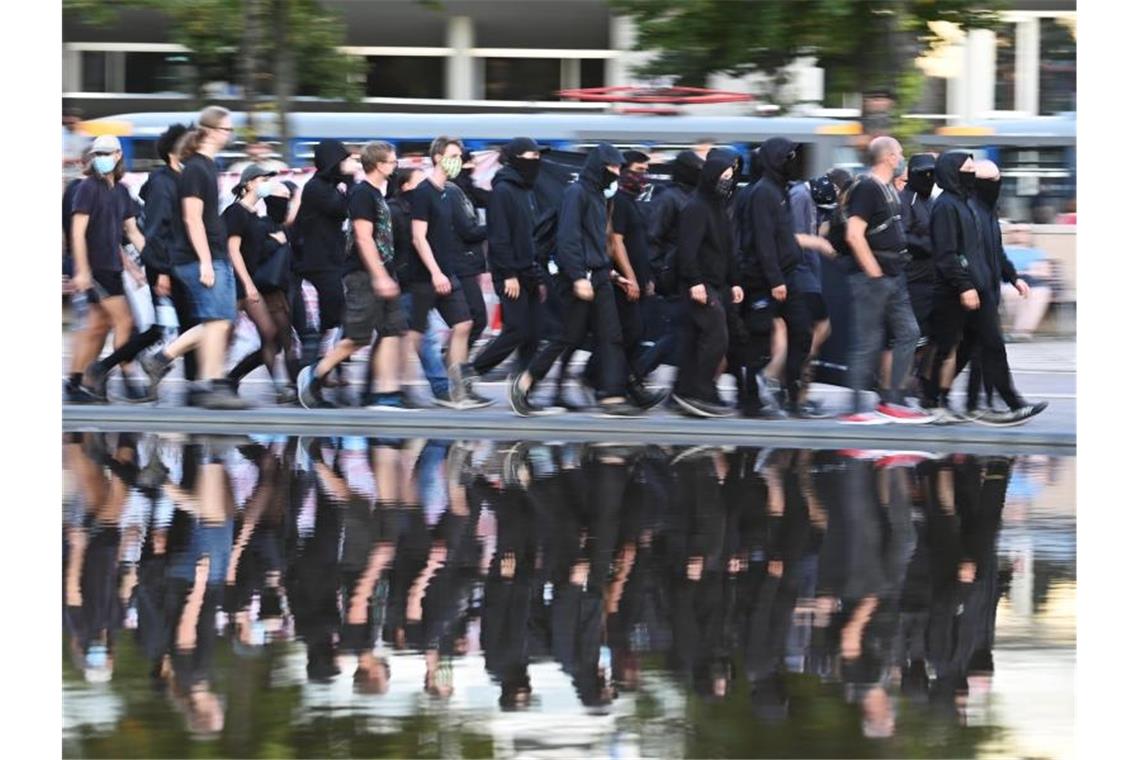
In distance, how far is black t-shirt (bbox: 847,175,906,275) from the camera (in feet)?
39.1

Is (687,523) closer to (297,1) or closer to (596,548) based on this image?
(596,548)

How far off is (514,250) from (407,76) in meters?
20.4

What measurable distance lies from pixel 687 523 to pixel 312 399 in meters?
4.40

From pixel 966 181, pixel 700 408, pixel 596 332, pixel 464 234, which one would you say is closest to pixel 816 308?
pixel 700 408

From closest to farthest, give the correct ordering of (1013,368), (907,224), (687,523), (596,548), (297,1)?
(596,548)
(687,523)
(907,224)
(1013,368)
(297,1)

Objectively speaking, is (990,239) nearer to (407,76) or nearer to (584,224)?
(584,224)

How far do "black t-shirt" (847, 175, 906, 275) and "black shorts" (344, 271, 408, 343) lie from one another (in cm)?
282

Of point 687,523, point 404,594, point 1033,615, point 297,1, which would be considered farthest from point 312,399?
point 297,1

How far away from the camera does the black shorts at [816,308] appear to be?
1298cm

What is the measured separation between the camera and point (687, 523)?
873cm

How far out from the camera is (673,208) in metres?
12.6

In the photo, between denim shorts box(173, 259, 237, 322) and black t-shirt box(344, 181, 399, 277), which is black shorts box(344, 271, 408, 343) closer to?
black t-shirt box(344, 181, 399, 277)

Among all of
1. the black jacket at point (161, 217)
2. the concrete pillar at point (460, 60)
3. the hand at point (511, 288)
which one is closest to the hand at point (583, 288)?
the hand at point (511, 288)

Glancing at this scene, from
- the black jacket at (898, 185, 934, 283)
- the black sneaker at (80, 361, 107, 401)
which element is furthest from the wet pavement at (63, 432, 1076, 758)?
the black jacket at (898, 185, 934, 283)
